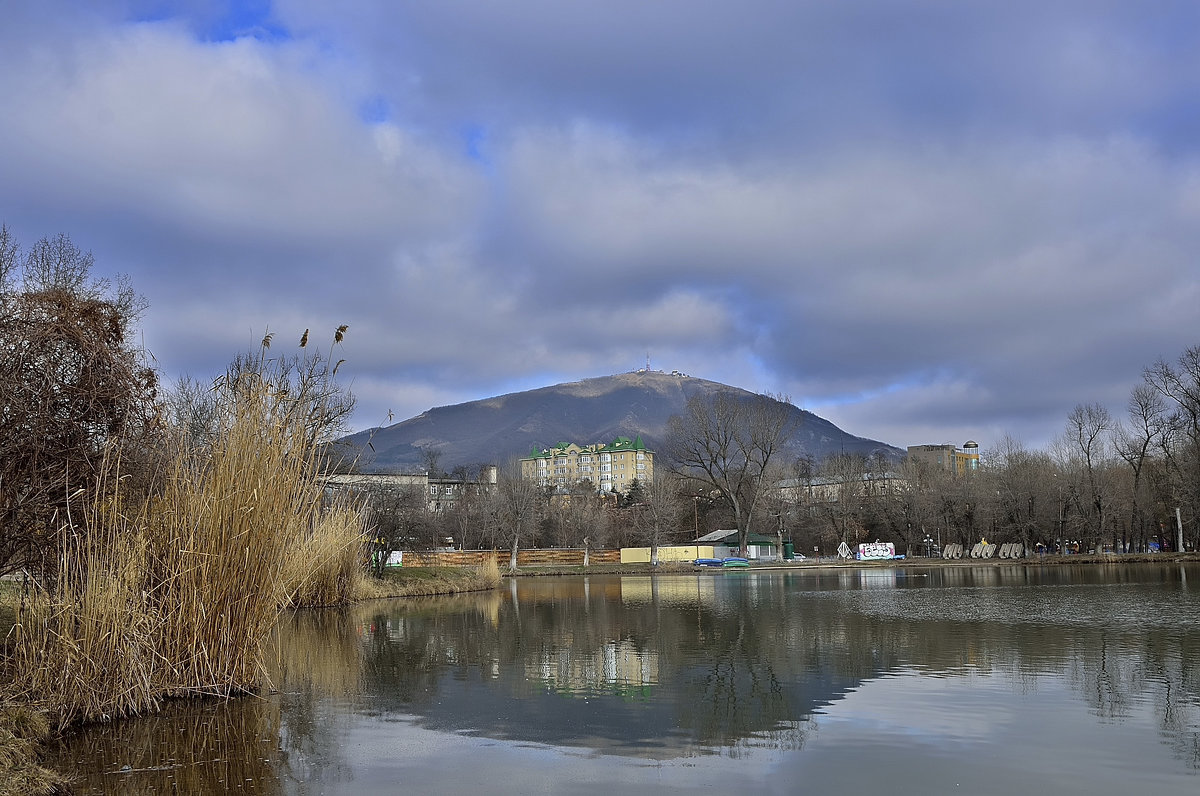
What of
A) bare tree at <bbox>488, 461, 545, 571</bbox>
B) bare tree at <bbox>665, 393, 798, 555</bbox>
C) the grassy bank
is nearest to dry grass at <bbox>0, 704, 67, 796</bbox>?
the grassy bank

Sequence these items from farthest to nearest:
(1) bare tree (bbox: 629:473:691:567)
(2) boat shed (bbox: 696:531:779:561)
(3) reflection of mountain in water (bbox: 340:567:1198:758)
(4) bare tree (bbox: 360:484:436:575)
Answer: (2) boat shed (bbox: 696:531:779:561) → (1) bare tree (bbox: 629:473:691:567) → (4) bare tree (bbox: 360:484:436:575) → (3) reflection of mountain in water (bbox: 340:567:1198:758)

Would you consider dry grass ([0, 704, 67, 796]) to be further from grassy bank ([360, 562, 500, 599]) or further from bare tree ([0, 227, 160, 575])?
grassy bank ([360, 562, 500, 599])

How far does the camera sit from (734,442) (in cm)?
7344

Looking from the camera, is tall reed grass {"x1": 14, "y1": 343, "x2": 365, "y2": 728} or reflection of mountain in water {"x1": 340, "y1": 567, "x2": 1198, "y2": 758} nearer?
tall reed grass {"x1": 14, "y1": 343, "x2": 365, "y2": 728}

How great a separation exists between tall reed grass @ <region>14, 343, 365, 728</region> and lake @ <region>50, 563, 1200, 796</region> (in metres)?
0.50

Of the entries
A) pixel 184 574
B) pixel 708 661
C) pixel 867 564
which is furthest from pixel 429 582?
pixel 867 564

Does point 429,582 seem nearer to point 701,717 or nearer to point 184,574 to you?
point 184,574

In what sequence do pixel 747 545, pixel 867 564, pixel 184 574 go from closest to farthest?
pixel 184 574 → pixel 867 564 → pixel 747 545

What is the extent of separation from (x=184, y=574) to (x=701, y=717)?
5675 millimetres

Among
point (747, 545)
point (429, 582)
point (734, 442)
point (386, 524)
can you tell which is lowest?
point (747, 545)

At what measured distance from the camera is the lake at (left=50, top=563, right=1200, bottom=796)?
741 cm

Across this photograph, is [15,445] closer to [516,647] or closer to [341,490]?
[516,647]

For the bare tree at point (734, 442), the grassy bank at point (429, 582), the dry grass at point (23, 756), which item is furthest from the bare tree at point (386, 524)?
the bare tree at point (734, 442)

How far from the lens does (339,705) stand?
1098 centimetres
